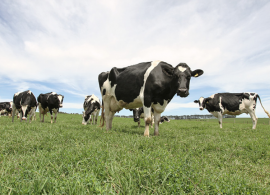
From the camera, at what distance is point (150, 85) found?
6.19 meters

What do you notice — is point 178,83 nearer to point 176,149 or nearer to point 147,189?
point 176,149

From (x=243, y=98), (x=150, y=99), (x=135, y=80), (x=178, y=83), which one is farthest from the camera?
(x=243, y=98)

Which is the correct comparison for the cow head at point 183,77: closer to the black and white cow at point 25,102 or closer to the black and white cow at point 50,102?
the black and white cow at point 25,102

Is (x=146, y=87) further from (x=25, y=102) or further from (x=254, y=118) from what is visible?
(x=254, y=118)

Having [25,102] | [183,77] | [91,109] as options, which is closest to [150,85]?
[183,77]

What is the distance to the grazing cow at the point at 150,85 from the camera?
19.4 ft

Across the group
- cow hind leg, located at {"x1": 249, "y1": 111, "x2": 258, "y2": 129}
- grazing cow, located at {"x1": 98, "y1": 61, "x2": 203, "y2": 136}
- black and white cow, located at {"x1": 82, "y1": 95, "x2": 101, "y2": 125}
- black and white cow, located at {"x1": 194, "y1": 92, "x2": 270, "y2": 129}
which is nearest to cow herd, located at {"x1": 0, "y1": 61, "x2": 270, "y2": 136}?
grazing cow, located at {"x1": 98, "y1": 61, "x2": 203, "y2": 136}

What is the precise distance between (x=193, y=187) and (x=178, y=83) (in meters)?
4.07

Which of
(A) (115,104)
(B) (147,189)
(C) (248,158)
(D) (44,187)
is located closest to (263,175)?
(C) (248,158)

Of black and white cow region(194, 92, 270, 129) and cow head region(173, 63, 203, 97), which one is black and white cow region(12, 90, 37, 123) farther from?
black and white cow region(194, 92, 270, 129)

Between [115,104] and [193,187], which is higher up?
[115,104]

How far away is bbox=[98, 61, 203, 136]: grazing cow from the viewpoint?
5902 mm

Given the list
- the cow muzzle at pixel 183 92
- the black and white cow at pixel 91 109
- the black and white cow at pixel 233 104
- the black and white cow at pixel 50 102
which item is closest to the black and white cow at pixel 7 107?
the black and white cow at pixel 50 102

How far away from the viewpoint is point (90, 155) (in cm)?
303
